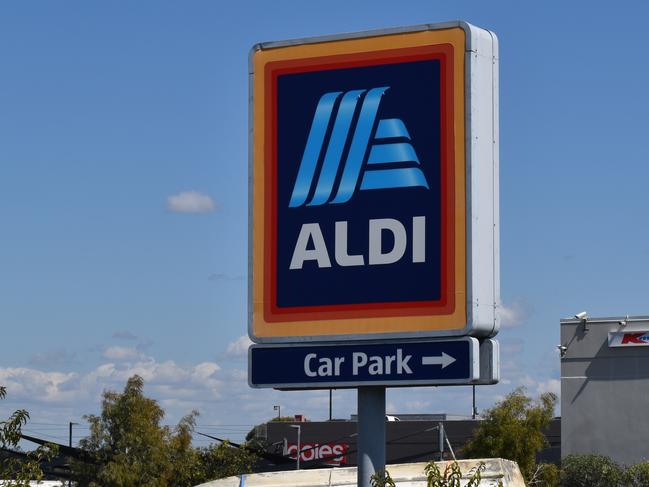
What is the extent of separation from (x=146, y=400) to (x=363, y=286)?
46.5m

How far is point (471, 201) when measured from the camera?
13711 mm

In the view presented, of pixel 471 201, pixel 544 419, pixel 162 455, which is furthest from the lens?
pixel 544 419

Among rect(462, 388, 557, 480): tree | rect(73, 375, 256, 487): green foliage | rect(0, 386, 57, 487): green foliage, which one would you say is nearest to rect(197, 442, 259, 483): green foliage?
rect(73, 375, 256, 487): green foliage

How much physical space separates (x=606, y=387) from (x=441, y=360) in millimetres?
57282

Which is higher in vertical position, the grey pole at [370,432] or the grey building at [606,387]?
the grey building at [606,387]

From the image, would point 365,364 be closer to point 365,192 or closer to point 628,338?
point 365,192

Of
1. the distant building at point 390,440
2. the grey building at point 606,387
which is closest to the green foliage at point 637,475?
the grey building at point 606,387

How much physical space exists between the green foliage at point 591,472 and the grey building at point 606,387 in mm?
1439

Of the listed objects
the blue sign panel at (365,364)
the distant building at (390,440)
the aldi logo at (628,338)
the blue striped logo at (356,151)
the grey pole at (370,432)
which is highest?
the aldi logo at (628,338)

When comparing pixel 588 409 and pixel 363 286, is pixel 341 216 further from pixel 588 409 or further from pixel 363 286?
pixel 588 409

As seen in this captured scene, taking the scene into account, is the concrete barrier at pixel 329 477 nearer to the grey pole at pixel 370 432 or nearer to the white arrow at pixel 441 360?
the grey pole at pixel 370 432

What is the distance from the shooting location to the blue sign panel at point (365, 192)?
13.8 metres

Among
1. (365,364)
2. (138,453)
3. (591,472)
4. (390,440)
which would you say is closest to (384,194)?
(365,364)

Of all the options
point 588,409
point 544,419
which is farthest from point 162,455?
point 588,409
